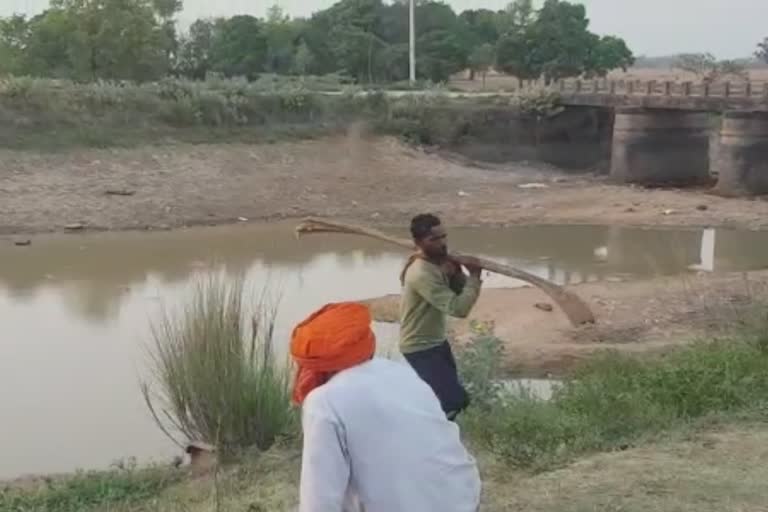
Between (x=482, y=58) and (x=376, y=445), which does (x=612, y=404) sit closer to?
(x=376, y=445)

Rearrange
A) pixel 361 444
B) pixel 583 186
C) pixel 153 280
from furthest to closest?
pixel 583 186
pixel 153 280
pixel 361 444

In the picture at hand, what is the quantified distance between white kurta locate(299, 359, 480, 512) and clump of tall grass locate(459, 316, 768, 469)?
3260 mm

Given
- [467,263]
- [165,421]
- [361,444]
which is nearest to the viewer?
[361,444]

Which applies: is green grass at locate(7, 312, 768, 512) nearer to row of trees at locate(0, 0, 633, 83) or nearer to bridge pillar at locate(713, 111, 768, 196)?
bridge pillar at locate(713, 111, 768, 196)

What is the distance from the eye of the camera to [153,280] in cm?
2011

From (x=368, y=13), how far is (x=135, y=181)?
30.2 metres

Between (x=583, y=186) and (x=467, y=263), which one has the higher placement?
(x=467, y=263)

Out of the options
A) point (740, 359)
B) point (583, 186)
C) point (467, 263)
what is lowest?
point (583, 186)

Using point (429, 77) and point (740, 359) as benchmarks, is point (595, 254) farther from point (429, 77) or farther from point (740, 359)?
point (429, 77)

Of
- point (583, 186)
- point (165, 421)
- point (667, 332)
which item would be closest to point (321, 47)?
point (583, 186)

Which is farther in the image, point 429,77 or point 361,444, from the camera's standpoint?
point 429,77

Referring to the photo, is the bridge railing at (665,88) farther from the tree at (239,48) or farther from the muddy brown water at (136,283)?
the tree at (239,48)

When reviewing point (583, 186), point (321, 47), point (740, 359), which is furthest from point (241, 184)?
point (321, 47)

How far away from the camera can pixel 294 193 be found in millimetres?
30078
